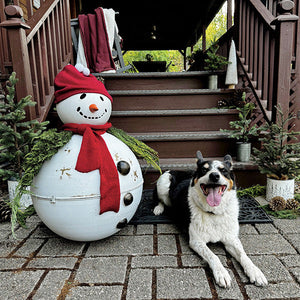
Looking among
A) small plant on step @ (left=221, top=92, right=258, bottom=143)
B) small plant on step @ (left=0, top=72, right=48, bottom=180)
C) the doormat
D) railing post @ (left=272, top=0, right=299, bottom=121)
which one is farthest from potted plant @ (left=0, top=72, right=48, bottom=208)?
railing post @ (left=272, top=0, right=299, bottom=121)

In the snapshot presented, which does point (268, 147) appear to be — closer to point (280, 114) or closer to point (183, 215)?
point (280, 114)

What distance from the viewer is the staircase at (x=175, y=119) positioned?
3309mm

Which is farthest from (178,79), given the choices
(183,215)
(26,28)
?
(183,215)

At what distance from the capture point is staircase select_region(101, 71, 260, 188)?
3309mm

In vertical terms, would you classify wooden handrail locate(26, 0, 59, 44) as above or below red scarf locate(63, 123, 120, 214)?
above

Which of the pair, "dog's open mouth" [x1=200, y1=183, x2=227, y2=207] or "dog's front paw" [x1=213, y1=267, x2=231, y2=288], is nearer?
"dog's front paw" [x1=213, y1=267, x2=231, y2=288]

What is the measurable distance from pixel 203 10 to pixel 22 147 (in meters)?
8.41

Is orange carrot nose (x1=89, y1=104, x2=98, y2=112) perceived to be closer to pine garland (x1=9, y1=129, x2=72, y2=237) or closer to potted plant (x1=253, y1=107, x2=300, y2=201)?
pine garland (x1=9, y1=129, x2=72, y2=237)

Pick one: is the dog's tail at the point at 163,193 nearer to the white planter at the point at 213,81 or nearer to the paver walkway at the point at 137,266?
the paver walkway at the point at 137,266

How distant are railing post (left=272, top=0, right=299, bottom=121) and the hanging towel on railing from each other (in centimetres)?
327

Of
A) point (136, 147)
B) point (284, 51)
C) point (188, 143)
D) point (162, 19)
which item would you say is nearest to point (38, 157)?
point (136, 147)

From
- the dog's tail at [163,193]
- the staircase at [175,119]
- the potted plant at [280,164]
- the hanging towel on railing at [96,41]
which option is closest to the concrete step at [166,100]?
the staircase at [175,119]

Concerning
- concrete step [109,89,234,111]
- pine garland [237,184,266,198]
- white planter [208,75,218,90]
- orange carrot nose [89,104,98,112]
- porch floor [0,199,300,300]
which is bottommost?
porch floor [0,199,300,300]

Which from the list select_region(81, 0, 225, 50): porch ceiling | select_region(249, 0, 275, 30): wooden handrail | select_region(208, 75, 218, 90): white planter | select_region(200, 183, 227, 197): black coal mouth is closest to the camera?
select_region(200, 183, 227, 197): black coal mouth
